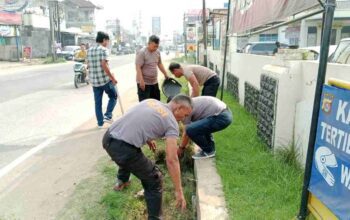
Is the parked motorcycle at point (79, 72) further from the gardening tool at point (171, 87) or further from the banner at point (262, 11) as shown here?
the gardening tool at point (171, 87)

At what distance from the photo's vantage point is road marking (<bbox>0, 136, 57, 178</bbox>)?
5.01m

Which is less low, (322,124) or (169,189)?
(322,124)

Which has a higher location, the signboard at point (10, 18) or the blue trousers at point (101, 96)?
the signboard at point (10, 18)

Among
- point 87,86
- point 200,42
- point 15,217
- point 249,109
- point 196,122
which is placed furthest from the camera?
point 200,42

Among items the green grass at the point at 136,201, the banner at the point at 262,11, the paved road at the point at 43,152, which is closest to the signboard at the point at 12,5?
the paved road at the point at 43,152

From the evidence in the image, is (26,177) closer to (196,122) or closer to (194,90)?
(196,122)

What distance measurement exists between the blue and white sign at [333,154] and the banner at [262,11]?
38.7 inches

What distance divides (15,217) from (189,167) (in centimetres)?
227

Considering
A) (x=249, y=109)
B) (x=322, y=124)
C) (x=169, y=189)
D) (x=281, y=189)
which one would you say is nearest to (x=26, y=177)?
(x=169, y=189)

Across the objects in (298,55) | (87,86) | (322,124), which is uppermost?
(298,55)

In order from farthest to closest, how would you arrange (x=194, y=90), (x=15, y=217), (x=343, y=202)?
(x=194, y=90) → (x=15, y=217) → (x=343, y=202)

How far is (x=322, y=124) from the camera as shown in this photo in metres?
2.81

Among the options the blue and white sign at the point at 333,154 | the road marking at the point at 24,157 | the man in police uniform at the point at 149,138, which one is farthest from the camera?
the road marking at the point at 24,157

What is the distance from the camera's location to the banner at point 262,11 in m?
3.65
